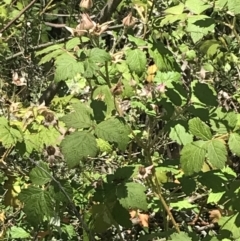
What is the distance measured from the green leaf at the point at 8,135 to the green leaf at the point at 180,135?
0.48 metres

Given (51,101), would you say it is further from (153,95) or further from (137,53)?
(137,53)

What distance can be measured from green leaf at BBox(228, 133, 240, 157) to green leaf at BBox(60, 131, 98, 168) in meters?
0.35

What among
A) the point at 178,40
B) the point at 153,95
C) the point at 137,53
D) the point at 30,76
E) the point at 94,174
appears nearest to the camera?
the point at 137,53

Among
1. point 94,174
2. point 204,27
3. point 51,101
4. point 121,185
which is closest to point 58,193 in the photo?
point 121,185

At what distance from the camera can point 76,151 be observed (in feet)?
4.46

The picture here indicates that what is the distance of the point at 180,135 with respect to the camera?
1.62m

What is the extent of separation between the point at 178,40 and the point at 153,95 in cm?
131

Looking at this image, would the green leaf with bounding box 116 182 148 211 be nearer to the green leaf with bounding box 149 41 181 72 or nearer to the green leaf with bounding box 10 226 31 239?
the green leaf with bounding box 149 41 181 72

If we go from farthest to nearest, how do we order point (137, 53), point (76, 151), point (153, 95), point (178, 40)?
point (178, 40) → point (153, 95) → point (137, 53) → point (76, 151)

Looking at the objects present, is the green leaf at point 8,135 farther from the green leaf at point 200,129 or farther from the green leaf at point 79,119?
the green leaf at point 200,129

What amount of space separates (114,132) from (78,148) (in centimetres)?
11

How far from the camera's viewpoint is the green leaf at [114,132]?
4.60 ft

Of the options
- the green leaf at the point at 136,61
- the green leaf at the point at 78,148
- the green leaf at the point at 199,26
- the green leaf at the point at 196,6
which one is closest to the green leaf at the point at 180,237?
the green leaf at the point at 78,148

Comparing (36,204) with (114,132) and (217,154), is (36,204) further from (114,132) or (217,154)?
(217,154)
